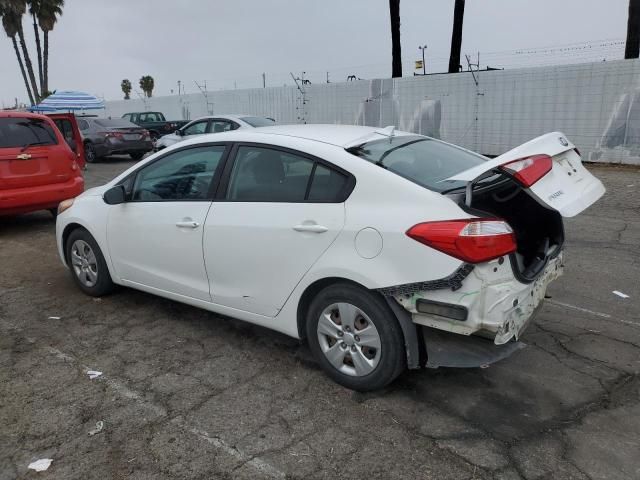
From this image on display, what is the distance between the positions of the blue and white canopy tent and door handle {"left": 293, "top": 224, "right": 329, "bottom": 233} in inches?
655

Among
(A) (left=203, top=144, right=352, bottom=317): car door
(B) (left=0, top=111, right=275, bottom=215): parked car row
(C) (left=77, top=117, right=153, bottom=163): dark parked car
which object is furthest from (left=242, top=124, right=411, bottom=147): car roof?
(C) (left=77, top=117, right=153, bottom=163): dark parked car

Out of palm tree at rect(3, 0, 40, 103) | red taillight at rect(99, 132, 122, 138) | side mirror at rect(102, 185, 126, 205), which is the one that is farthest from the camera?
palm tree at rect(3, 0, 40, 103)

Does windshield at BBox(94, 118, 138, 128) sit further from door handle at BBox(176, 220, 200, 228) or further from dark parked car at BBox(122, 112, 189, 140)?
door handle at BBox(176, 220, 200, 228)

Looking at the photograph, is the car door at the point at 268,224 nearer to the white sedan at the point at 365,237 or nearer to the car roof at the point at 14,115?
the white sedan at the point at 365,237

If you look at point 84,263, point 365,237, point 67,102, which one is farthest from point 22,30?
point 365,237

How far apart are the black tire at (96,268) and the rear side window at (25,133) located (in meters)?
3.01

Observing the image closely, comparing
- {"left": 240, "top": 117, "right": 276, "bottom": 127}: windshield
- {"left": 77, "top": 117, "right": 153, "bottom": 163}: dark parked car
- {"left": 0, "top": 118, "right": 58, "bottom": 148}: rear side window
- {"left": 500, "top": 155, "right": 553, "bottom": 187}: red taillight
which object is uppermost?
{"left": 0, "top": 118, "right": 58, "bottom": 148}: rear side window

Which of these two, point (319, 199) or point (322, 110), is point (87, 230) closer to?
point (319, 199)

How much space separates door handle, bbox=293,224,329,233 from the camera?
3.11 m

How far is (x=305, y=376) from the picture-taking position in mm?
3434

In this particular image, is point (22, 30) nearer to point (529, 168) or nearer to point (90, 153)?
point (90, 153)

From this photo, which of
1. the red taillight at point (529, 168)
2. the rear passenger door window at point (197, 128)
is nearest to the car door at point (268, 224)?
the red taillight at point (529, 168)

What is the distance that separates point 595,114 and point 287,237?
12232 mm

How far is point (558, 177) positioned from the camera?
2953 mm
